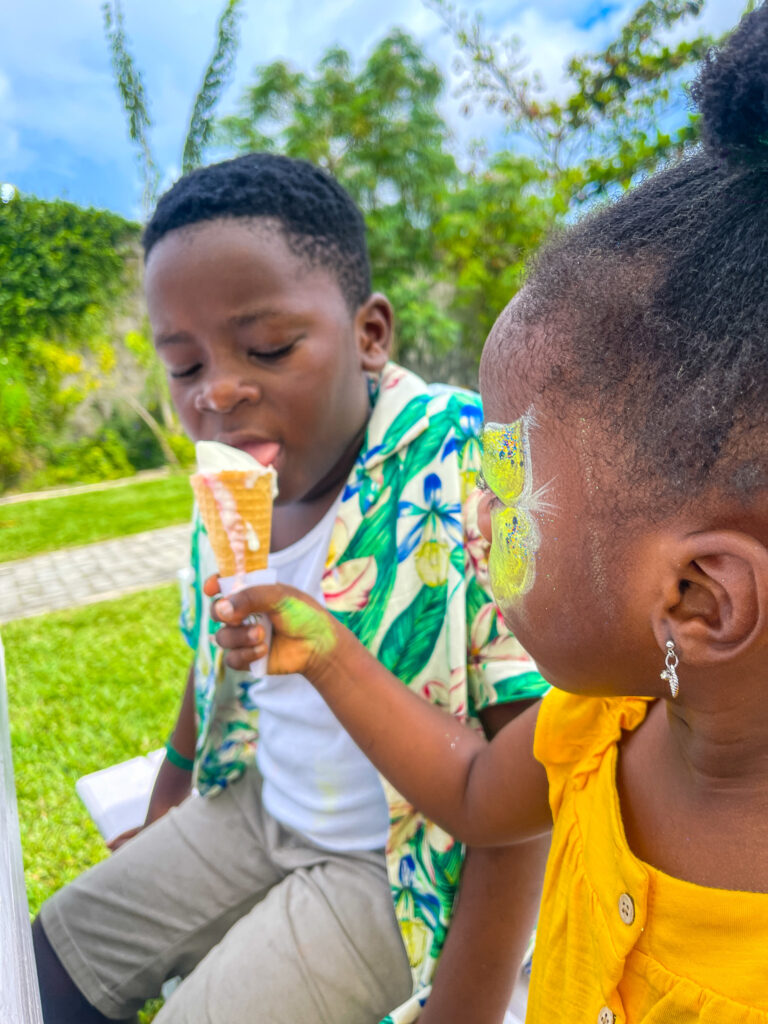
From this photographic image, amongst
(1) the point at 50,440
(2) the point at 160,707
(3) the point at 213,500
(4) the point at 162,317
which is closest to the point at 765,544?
(3) the point at 213,500

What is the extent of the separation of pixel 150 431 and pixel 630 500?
1335 cm

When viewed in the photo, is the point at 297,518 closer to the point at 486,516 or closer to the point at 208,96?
the point at 486,516

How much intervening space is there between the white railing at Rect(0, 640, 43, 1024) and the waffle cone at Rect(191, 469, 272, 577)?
0.48 meters

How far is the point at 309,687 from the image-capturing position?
5.61 ft

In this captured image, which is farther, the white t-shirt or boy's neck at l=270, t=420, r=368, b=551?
boy's neck at l=270, t=420, r=368, b=551

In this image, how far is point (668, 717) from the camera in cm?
105

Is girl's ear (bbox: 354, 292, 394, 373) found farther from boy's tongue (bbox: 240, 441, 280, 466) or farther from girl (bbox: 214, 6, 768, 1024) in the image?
girl (bbox: 214, 6, 768, 1024)

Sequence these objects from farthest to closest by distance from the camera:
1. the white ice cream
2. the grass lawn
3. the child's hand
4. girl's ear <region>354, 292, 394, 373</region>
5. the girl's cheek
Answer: the grass lawn < girl's ear <region>354, 292, 394, 373</region> < the white ice cream < the child's hand < the girl's cheek

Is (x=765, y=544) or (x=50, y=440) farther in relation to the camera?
(x=50, y=440)

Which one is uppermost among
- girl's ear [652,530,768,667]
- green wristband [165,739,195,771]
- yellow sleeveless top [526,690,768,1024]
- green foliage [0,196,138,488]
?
green foliage [0,196,138,488]

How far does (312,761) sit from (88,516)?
8.74m

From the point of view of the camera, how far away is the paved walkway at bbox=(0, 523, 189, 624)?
263 inches

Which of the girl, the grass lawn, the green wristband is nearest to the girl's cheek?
the girl

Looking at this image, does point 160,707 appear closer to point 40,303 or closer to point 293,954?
point 293,954
